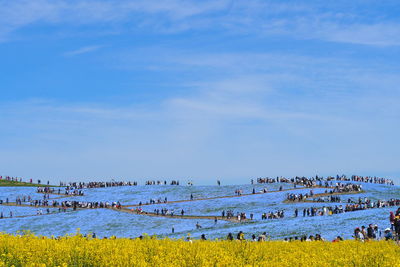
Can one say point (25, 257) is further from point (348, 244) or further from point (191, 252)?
point (348, 244)

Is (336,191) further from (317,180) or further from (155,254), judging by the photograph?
(155,254)

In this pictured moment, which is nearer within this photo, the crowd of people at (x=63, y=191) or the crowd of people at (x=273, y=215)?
the crowd of people at (x=273, y=215)

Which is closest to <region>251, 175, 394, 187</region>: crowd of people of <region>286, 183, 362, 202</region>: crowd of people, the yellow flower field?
<region>286, 183, 362, 202</region>: crowd of people

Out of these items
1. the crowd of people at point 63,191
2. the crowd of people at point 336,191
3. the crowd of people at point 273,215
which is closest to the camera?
the crowd of people at point 273,215

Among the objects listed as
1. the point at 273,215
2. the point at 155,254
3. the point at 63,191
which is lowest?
the point at 273,215

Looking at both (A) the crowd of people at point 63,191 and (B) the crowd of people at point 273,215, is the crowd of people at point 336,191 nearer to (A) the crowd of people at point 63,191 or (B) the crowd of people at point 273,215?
(B) the crowd of people at point 273,215

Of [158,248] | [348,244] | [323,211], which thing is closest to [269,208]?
[323,211]

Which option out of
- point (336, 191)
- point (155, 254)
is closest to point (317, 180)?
point (336, 191)

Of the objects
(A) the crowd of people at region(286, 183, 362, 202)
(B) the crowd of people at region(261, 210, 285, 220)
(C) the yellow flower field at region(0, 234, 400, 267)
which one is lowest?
(B) the crowd of people at region(261, 210, 285, 220)

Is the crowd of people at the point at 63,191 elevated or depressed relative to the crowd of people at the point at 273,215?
elevated

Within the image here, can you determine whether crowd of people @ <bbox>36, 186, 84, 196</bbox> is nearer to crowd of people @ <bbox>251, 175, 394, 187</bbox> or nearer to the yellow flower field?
crowd of people @ <bbox>251, 175, 394, 187</bbox>

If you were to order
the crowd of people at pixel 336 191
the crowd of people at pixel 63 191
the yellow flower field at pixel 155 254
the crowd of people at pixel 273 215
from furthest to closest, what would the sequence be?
the crowd of people at pixel 63 191
the crowd of people at pixel 336 191
the crowd of people at pixel 273 215
the yellow flower field at pixel 155 254

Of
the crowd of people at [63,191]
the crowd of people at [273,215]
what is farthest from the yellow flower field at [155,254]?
the crowd of people at [63,191]

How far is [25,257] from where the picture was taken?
15.9 meters
